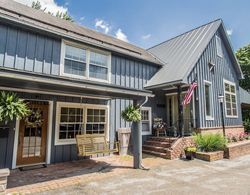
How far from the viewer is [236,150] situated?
379 inches

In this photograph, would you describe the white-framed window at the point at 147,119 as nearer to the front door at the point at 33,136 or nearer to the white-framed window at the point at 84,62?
the white-framed window at the point at 84,62

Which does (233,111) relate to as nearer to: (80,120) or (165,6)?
(165,6)

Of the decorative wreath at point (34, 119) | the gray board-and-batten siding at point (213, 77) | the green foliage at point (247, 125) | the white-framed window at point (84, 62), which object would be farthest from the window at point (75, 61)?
the green foliage at point (247, 125)

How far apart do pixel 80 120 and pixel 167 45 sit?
9.49 metres

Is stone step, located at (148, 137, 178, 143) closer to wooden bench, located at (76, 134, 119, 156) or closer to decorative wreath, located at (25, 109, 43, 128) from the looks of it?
wooden bench, located at (76, 134, 119, 156)

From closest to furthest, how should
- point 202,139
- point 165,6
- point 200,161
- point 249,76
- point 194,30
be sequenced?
point 200,161 < point 202,139 < point 165,6 < point 194,30 < point 249,76

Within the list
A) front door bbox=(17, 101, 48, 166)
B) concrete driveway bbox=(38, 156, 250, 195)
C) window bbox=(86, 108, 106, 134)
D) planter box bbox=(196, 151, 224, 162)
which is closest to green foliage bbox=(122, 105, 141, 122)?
concrete driveway bbox=(38, 156, 250, 195)

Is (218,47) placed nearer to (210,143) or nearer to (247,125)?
(210,143)

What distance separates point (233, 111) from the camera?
1404cm

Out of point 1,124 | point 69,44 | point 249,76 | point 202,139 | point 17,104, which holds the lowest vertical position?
point 202,139

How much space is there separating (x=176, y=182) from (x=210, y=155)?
3.50m

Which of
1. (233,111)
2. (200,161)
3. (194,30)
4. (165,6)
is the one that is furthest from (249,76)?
(200,161)

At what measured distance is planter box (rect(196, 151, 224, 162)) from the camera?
8430 millimetres

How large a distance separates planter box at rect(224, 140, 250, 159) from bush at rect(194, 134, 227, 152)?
0.29 metres
